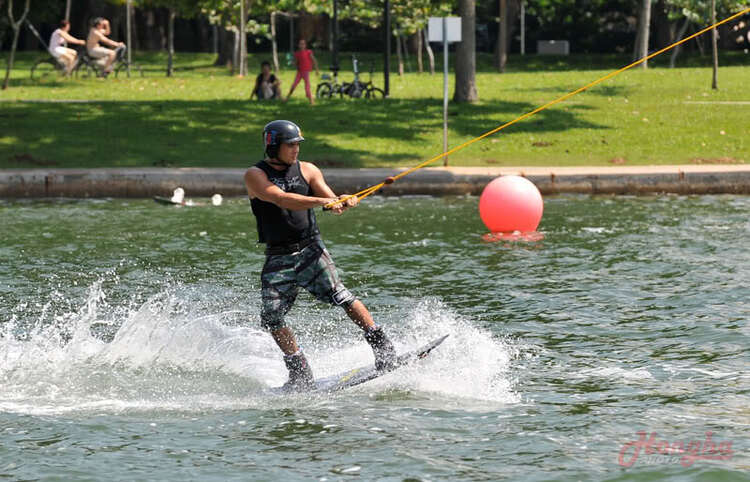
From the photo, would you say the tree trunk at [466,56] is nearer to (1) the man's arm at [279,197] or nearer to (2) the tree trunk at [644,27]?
(2) the tree trunk at [644,27]

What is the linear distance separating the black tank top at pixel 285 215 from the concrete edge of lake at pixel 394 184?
37.3 ft

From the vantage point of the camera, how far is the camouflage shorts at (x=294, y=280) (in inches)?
322

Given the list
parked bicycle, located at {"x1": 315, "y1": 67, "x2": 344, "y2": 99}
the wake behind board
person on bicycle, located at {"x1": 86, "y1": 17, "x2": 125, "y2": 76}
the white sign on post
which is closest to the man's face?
the wake behind board

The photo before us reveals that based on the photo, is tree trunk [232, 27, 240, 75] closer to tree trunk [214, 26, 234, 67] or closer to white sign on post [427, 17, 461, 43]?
tree trunk [214, 26, 234, 67]

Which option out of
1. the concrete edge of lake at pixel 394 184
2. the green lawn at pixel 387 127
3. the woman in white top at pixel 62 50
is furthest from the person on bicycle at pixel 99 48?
the concrete edge of lake at pixel 394 184

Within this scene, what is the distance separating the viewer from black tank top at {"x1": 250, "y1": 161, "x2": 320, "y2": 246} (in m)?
8.09

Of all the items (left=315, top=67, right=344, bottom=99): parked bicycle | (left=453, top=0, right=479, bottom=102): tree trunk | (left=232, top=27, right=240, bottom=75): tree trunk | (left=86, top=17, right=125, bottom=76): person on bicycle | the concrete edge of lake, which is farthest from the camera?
(left=232, top=27, right=240, bottom=75): tree trunk

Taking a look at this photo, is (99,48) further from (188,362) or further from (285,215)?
(285,215)

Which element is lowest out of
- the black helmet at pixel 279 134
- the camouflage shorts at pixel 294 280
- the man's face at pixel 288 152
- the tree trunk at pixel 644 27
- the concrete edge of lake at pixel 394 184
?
the concrete edge of lake at pixel 394 184

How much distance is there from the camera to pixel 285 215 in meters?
8.14

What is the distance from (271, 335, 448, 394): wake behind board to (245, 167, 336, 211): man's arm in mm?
1242

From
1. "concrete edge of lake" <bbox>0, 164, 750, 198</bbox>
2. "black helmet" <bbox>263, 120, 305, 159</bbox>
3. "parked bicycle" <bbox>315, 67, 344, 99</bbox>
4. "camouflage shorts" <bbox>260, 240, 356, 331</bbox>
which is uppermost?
"parked bicycle" <bbox>315, 67, 344, 99</bbox>

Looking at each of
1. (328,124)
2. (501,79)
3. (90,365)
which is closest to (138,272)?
(90,365)

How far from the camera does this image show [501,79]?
35281 mm
